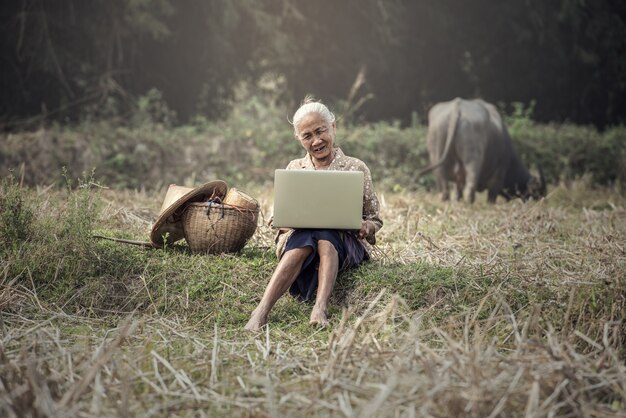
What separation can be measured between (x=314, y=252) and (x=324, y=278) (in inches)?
8.1

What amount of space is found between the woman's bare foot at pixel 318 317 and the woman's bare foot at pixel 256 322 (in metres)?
0.24

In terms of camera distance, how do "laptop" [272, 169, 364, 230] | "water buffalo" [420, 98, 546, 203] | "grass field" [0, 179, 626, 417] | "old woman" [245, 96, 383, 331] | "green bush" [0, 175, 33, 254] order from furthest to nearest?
"water buffalo" [420, 98, 546, 203]
"green bush" [0, 175, 33, 254]
"laptop" [272, 169, 364, 230]
"old woman" [245, 96, 383, 331]
"grass field" [0, 179, 626, 417]

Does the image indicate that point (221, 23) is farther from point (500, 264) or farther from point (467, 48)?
point (500, 264)

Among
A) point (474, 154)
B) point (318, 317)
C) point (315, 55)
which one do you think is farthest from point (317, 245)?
point (315, 55)

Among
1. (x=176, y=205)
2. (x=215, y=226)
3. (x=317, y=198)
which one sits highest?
(x=317, y=198)

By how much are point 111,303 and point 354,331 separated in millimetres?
1739

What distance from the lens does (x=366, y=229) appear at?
4121mm

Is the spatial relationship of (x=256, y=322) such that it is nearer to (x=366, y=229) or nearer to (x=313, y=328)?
(x=313, y=328)

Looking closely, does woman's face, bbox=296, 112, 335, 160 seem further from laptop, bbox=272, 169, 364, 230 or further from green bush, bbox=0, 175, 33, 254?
green bush, bbox=0, 175, 33, 254

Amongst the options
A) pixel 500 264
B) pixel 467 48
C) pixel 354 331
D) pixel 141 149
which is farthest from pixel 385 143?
pixel 354 331

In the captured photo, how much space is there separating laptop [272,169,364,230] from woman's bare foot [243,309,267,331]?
506 millimetres

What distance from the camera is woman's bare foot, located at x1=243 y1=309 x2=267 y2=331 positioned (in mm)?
3700

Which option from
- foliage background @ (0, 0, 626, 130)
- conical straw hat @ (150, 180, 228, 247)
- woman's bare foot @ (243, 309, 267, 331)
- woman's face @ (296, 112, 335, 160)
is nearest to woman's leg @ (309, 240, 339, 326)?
woman's bare foot @ (243, 309, 267, 331)

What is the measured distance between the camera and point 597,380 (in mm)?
2732
